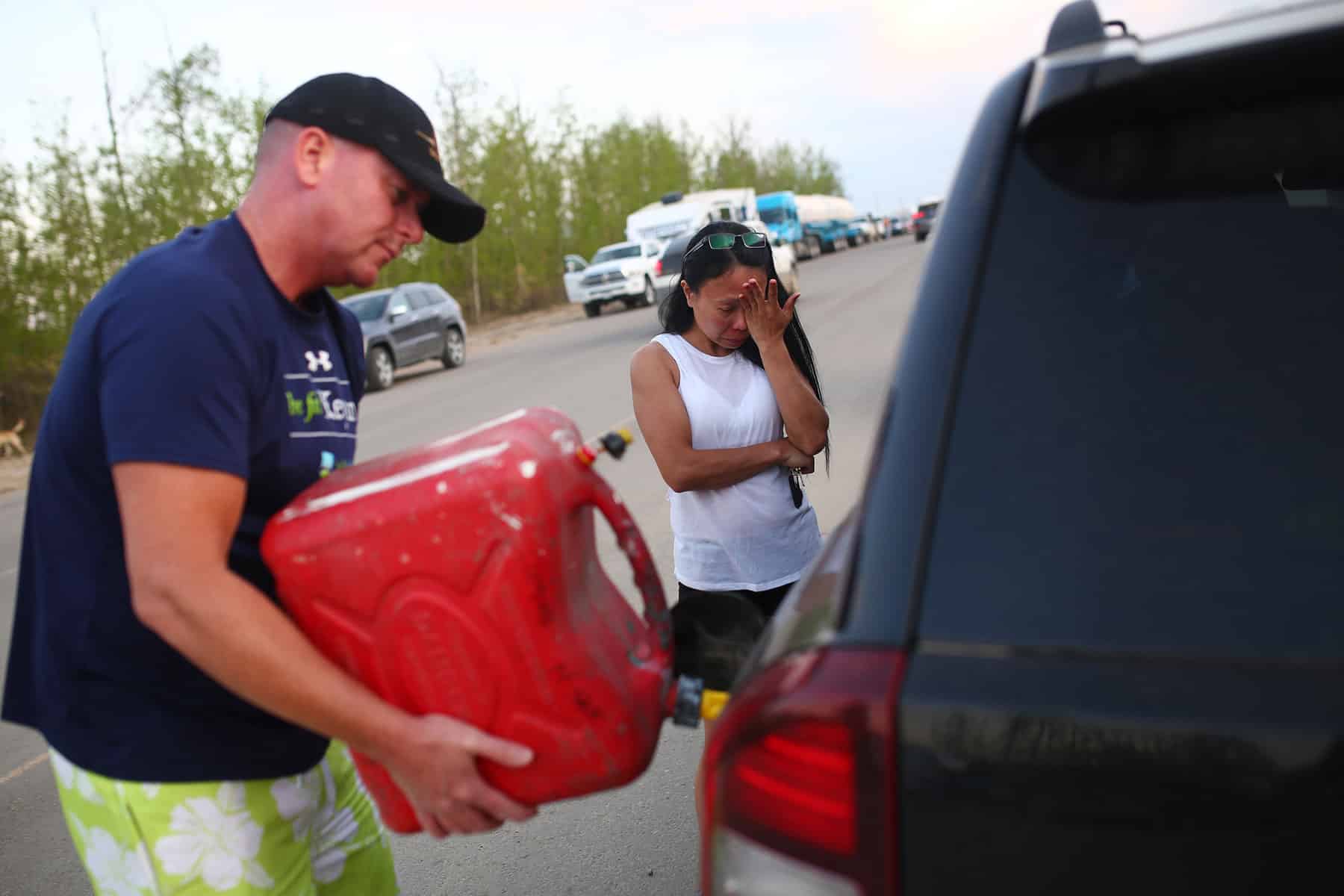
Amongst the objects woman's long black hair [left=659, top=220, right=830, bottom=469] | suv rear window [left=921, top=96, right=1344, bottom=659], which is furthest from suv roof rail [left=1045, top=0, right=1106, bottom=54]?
woman's long black hair [left=659, top=220, right=830, bottom=469]

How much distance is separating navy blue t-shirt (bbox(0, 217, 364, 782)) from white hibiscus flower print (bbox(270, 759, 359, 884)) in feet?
0.15

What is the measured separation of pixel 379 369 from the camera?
18.7 meters

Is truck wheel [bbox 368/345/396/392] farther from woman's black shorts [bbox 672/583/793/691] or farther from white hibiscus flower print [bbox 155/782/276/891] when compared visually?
woman's black shorts [bbox 672/583/793/691]

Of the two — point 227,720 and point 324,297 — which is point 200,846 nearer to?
point 227,720

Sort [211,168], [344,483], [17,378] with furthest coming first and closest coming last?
[211,168], [17,378], [344,483]

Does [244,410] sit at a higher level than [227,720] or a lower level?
higher

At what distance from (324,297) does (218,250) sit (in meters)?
0.29

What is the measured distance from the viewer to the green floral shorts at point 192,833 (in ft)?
5.65

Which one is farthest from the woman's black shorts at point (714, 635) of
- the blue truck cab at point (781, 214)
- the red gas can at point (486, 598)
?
the blue truck cab at point (781, 214)

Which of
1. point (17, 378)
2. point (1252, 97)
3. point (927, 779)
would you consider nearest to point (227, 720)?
point (927, 779)

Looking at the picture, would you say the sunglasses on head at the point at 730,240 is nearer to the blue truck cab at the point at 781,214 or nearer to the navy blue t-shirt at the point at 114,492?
the navy blue t-shirt at the point at 114,492

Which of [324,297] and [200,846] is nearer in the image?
[200,846]

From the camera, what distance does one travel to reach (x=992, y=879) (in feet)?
3.55

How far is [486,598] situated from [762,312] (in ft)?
5.48
